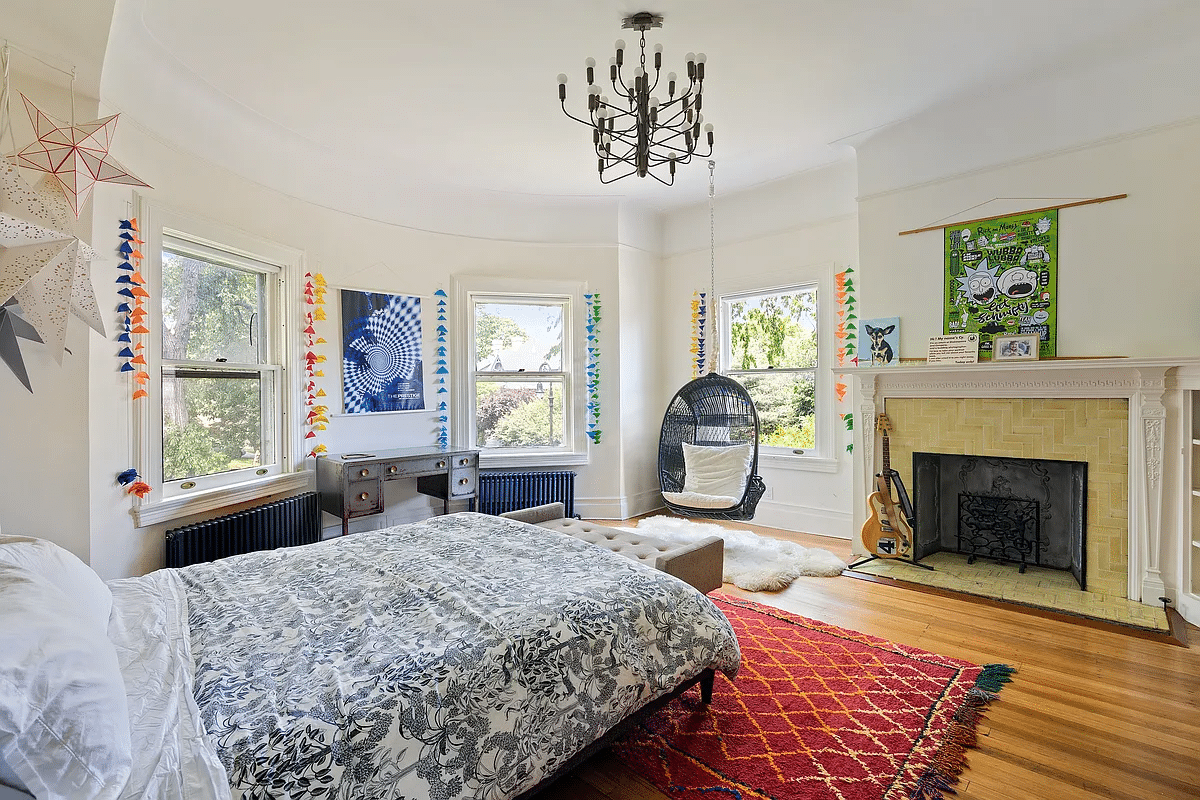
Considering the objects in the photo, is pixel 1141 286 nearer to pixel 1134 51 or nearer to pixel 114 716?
pixel 1134 51

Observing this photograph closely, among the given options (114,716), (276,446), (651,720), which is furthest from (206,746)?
(276,446)

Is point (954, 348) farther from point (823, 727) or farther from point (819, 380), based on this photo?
point (823, 727)

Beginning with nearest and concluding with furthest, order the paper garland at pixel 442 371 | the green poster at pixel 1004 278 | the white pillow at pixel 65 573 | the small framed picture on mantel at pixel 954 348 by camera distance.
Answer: the white pillow at pixel 65 573 < the green poster at pixel 1004 278 < the small framed picture on mantel at pixel 954 348 < the paper garland at pixel 442 371

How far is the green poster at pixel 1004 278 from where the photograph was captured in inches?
129

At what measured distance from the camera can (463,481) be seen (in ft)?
14.5

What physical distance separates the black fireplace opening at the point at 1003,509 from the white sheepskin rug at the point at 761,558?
639mm

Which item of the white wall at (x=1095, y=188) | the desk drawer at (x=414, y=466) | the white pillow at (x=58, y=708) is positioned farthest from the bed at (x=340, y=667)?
the white wall at (x=1095, y=188)

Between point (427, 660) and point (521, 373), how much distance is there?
12.8ft

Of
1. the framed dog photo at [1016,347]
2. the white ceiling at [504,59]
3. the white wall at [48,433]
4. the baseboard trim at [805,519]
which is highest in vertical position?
the white ceiling at [504,59]

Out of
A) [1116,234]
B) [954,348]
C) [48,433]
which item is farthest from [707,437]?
[48,433]

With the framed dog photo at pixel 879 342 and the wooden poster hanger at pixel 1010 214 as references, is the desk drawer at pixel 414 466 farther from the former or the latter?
the wooden poster hanger at pixel 1010 214

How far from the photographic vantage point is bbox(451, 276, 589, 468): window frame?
491 cm

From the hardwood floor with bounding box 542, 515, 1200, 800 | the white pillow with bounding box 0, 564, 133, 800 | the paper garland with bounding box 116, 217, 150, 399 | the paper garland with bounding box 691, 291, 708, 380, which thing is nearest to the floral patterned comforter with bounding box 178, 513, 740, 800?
the white pillow with bounding box 0, 564, 133, 800

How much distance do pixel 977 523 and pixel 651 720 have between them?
297 centimetres
